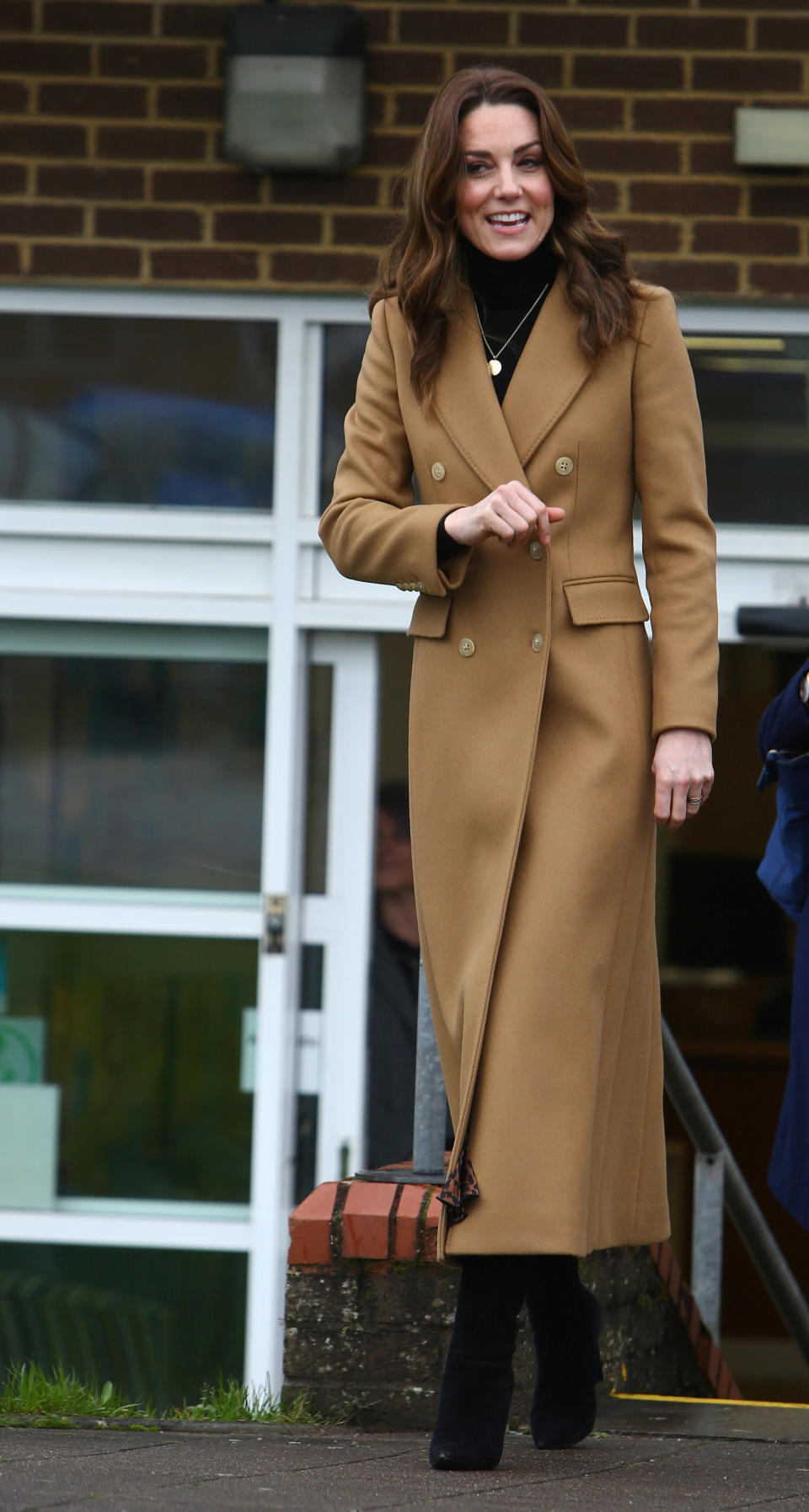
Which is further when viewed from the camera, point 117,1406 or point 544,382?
→ point 117,1406

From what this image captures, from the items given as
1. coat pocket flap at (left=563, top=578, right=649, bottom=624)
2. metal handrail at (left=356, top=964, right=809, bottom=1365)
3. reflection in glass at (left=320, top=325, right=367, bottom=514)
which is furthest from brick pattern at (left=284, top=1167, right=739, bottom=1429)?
reflection in glass at (left=320, top=325, right=367, bottom=514)

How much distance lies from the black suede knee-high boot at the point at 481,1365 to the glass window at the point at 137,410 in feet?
10.6

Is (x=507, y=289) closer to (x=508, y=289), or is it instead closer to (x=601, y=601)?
(x=508, y=289)

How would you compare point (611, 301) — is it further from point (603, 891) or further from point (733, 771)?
point (733, 771)

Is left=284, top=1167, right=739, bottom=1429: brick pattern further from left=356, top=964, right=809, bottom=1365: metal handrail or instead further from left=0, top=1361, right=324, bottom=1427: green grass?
left=356, top=964, right=809, bottom=1365: metal handrail

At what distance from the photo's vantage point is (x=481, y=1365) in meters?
2.40

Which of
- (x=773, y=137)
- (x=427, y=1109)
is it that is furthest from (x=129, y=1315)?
(x=773, y=137)

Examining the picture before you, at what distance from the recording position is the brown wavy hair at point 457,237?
254cm

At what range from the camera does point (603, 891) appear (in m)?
2.44

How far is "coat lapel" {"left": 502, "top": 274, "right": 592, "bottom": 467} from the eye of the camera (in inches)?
99.3

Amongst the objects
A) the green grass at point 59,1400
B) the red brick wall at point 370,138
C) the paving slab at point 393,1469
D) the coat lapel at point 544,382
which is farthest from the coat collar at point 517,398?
the red brick wall at point 370,138

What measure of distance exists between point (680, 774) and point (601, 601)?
0.26 metres

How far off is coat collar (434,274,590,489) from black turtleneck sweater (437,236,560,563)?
31mm

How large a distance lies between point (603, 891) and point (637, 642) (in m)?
0.35
